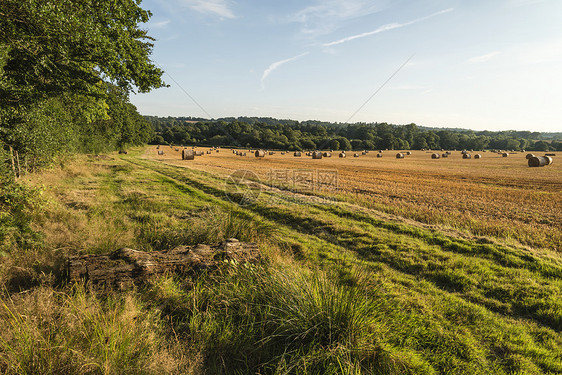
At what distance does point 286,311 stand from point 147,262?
309 cm

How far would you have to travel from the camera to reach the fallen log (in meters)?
4.78

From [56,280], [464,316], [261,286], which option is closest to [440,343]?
[464,316]

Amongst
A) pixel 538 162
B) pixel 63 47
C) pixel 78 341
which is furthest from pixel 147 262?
pixel 538 162

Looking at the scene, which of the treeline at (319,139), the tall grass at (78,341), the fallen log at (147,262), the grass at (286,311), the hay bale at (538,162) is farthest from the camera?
the treeline at (319,139)

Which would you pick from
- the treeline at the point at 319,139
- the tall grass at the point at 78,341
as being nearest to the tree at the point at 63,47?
the tall grass at the point at 78,341

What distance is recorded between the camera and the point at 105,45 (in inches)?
358

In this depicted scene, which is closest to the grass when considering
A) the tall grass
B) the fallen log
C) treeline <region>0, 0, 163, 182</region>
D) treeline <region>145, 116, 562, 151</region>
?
the tall grass

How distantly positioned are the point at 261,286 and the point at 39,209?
31.1 feet

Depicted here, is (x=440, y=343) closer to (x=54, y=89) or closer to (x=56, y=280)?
(x=56, y=280)

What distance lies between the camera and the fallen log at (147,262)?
478 cm

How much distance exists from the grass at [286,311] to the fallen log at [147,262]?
0.86 feet

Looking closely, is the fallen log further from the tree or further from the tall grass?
the tree

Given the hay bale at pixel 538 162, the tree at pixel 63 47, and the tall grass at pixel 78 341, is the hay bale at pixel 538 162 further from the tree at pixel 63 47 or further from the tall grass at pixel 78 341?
the tall grass at pixel 78 341

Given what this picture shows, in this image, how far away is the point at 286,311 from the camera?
13.5 feet
